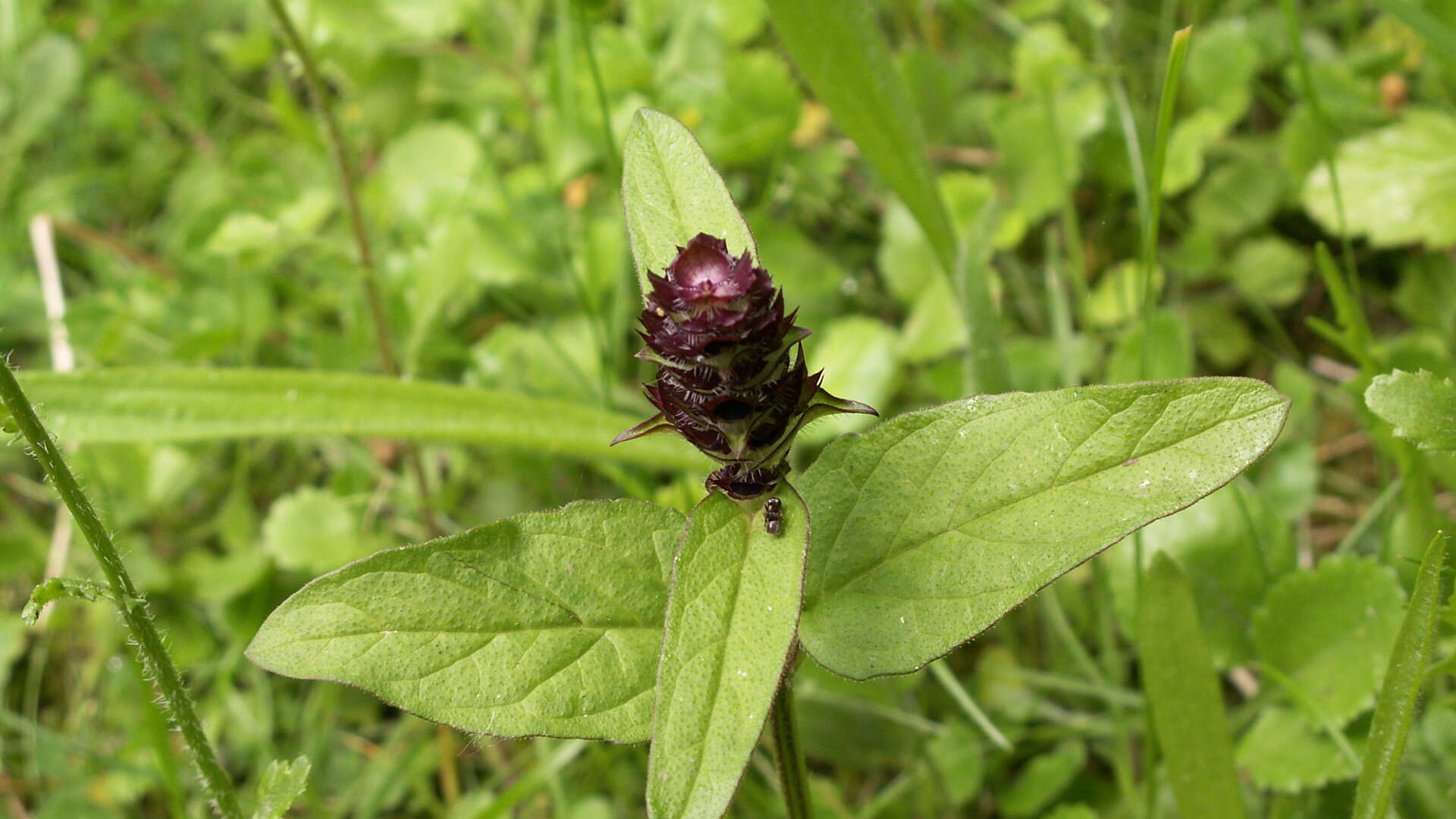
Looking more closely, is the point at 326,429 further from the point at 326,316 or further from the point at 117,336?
the point at 326,316

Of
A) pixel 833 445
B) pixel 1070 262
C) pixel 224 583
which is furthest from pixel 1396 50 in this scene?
pixel 224 583

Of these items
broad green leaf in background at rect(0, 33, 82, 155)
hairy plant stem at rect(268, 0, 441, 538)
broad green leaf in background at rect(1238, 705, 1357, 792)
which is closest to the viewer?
broad green leaf in background at rect(1238, 705, 1357, 792)

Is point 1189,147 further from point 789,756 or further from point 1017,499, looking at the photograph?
point 789,756

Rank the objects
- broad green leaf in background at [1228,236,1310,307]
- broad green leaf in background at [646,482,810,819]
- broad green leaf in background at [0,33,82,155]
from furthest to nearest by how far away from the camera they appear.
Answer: broad green leaf in background at [0,33,82,155] → broad green leaf in background at [1228,236,1310,307] → broad green leaf in background at [646,482,810,819]

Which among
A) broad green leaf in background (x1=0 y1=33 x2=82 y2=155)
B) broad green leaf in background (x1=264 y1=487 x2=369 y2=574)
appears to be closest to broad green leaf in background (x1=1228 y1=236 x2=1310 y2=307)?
broad green leaf in background (x1=264 y1=487 x2=369 y2=574)

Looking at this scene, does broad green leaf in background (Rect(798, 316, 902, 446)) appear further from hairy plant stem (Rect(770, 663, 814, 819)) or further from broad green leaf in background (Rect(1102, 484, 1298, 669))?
hairy plant stem (Rect(770, 663, 814, 819))

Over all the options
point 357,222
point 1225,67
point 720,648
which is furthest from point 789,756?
point 1225,67

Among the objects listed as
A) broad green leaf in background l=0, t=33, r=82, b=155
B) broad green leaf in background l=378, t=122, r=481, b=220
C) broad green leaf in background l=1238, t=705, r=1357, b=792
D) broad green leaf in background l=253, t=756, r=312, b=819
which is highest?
broad green leaf in background l=0, t=33, r=82, b=155

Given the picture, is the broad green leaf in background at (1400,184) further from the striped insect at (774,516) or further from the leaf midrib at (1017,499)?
the striped insect at (774,516)
